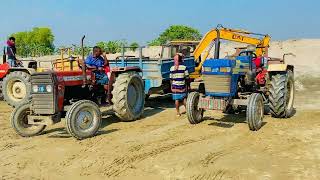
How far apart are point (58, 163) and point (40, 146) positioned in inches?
49.1

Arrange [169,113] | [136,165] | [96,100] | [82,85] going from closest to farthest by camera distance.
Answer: [136,165], [82,85], [96,100], [169,113]

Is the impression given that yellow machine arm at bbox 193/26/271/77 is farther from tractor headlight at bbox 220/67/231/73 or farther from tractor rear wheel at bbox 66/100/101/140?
tractor rear wheel at bbox 66/100/101/140

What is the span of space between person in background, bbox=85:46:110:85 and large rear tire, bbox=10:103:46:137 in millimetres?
1622

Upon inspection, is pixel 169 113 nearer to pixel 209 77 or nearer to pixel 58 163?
pixel 209 77

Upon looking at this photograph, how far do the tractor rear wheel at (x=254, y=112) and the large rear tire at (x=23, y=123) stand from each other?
4093mm

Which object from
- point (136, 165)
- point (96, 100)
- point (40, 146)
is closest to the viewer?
point (136, 165)

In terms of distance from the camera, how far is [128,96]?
9.96 m

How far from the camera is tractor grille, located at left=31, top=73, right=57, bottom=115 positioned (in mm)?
8172

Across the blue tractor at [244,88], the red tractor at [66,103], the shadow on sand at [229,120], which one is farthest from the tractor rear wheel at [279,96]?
the red tractor at [66,103]

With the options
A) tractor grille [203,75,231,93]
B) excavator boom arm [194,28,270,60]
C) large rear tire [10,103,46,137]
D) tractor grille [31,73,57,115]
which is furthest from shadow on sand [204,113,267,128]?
large rear tire [10,103,46,137]

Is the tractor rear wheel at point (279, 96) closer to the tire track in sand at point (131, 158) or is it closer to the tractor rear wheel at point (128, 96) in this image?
the tire track in sand at point (131, 158)

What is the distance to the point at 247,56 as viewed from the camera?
9617 mm

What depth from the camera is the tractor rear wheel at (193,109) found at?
923cm

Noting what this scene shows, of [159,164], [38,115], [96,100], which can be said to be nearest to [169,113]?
[96,100]
